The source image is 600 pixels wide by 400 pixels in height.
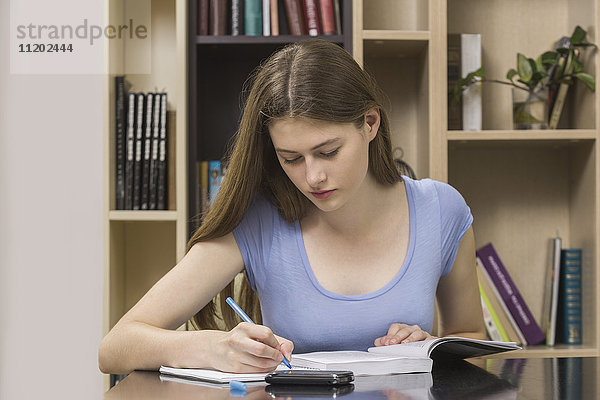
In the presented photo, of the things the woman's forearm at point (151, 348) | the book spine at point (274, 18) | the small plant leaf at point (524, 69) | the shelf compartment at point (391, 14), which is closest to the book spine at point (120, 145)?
the book spine at point (274, 18)

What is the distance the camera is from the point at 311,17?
2064mm

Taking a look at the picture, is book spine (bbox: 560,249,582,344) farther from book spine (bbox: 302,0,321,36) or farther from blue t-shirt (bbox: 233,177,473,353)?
book spine (bbox: 302,0,321,36)

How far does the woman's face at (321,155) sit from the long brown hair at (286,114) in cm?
2

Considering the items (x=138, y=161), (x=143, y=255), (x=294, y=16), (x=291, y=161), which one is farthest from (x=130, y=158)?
(x=291, y=161)

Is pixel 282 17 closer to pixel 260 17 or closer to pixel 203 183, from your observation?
pixel 260 17

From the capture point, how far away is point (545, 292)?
2.25 metres

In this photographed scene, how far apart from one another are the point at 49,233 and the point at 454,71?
51.4 inches

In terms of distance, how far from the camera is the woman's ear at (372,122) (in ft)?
4.26

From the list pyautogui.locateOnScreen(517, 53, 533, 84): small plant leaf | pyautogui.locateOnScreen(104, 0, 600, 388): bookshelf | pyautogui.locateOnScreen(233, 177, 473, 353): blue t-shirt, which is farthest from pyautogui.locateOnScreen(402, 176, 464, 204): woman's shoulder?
pyautogui.locateOnScreen(517, 53, 533, 84): small plant leaf

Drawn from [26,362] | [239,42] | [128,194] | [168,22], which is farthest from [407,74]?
[26,362]

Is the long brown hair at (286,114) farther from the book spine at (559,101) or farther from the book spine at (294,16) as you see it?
the book spine at (559,101)

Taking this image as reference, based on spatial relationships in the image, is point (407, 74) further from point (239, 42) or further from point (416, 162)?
point (239, 42)

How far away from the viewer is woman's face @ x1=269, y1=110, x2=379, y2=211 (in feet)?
3.89

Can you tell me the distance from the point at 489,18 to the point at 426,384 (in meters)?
1.70
